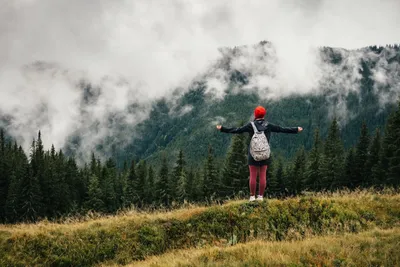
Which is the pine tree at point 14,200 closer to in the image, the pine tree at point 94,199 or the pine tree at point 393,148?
the pine tree at point 94,199

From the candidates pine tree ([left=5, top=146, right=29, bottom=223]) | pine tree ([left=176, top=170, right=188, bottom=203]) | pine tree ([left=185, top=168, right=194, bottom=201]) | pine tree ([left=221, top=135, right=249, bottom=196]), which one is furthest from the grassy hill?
pine tree ([left=5, top=146, right=29, bottom=223])

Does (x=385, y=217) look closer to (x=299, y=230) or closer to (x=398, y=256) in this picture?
(x=299, y=230)

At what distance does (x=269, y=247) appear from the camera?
7.59 meters

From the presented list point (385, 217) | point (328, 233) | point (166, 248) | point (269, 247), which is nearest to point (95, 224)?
point (166, 248)

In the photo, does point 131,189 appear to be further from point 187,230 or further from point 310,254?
point 310,254

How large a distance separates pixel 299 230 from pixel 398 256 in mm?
2913

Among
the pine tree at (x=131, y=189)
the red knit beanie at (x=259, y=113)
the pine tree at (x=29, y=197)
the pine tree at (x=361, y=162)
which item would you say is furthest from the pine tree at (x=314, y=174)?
the red knit beanie at (x=259, y=113)

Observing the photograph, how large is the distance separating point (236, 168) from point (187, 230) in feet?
127

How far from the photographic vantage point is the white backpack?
1100 centimetres

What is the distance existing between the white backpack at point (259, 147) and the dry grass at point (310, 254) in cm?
346

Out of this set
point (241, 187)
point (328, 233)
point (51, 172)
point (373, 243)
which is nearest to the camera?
point (373, 243)

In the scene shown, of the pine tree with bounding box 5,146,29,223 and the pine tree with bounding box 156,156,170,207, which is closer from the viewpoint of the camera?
the pine tree with bounding box 5,146,29,223

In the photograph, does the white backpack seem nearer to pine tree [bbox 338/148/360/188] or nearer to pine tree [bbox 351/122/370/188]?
pine tree [bbox 338/148/360/188]

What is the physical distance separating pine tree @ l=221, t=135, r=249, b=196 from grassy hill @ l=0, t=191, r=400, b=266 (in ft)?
123
